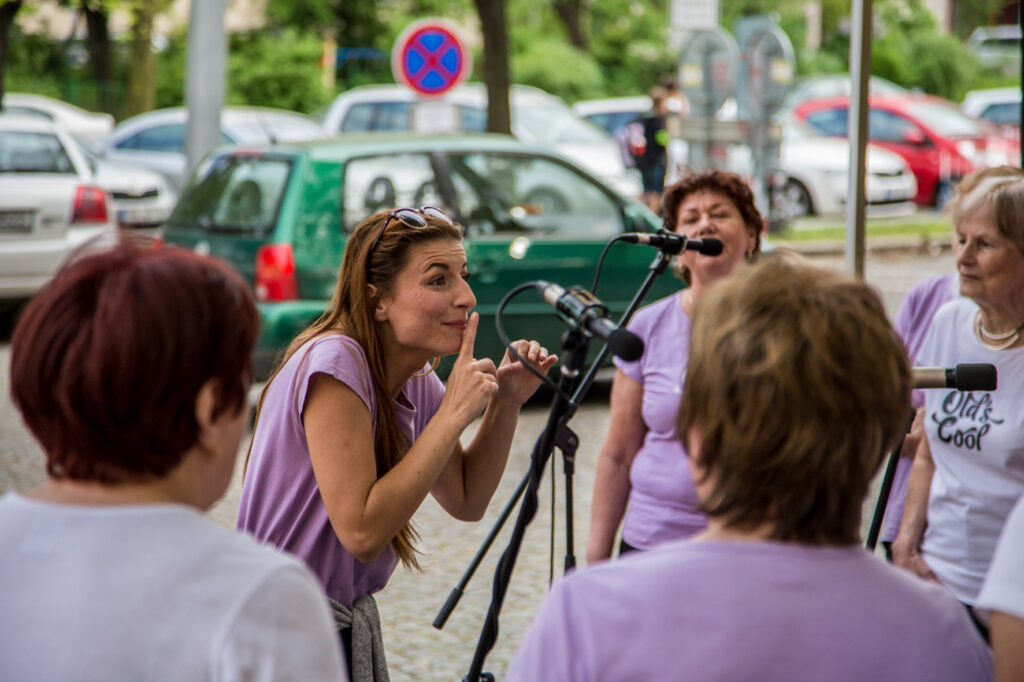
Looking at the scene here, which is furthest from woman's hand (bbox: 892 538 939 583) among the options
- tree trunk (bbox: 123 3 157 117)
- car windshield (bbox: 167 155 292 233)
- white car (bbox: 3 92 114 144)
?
tree trunk (bbox: 123 3 157 117)

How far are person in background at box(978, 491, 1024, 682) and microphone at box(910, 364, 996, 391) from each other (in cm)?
64

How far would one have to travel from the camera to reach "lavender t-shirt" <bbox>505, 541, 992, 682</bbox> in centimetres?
152

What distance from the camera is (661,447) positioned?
3.46 metres

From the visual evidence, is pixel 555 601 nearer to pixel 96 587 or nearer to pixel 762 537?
pixel 762 537

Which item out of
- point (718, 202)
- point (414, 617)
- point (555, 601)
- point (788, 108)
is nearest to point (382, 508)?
point (555, 601)

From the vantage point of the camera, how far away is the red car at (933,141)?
2091 cm

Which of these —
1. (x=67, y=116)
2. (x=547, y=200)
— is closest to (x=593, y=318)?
(x=547, y=200)

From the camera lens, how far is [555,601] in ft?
5.06

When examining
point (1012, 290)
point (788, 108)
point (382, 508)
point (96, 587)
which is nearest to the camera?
point (96, 587)

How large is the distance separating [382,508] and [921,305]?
1896mm

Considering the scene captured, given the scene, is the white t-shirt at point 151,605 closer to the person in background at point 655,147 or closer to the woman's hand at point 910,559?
the woman's hand at point 910,559

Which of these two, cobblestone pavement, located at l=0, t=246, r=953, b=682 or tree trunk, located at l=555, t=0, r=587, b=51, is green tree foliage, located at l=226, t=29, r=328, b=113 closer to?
tree trunk, located at l=555, t=0, r=587, b=51

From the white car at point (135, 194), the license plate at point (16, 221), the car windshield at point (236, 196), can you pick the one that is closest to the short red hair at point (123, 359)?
the car windshield at point (236, 196)

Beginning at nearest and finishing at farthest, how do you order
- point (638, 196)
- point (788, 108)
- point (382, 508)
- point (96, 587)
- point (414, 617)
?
point (96, 587) < point (382, 508) < point (414, 617) < point (638, 196) < point (788, 108)
